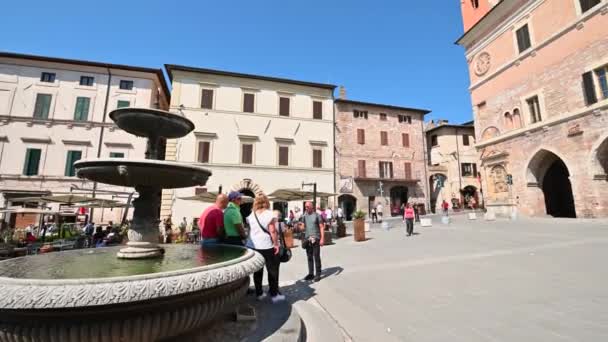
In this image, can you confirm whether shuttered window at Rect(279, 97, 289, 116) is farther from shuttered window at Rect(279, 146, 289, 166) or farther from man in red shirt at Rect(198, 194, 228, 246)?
man in red shirt at Rect(198, 194, 228, 246)

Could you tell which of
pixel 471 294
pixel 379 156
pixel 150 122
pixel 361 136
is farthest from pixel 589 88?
pixel 150 122

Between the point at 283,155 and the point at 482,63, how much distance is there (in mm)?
18015

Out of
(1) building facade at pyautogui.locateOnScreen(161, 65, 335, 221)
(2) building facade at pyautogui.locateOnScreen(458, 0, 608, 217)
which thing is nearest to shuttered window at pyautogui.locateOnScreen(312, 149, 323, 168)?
(1) building facade at pyautogui.locateOnScreen(161, 65, 335, 221)

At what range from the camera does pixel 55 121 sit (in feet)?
67.6

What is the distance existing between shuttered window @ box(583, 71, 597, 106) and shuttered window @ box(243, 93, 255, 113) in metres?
21.0

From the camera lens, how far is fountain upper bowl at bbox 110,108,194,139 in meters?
3.65

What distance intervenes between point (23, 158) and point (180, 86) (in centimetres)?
1220

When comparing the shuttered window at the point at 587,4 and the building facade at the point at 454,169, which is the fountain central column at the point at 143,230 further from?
the building facade at the point at 454,169

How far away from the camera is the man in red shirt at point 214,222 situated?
14.3ft

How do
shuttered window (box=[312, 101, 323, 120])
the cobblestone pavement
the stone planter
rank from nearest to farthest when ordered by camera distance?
the cobblestone pavement < the stone planter < shuttered window (box=[312, 101, 323, 120])

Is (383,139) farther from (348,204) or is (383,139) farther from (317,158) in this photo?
(317,158)

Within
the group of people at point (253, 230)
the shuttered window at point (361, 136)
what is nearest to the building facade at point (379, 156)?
the shuttered window at point (361, 136)

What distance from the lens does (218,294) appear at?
102 inches

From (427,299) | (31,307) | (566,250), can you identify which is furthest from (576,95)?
(31,307)
